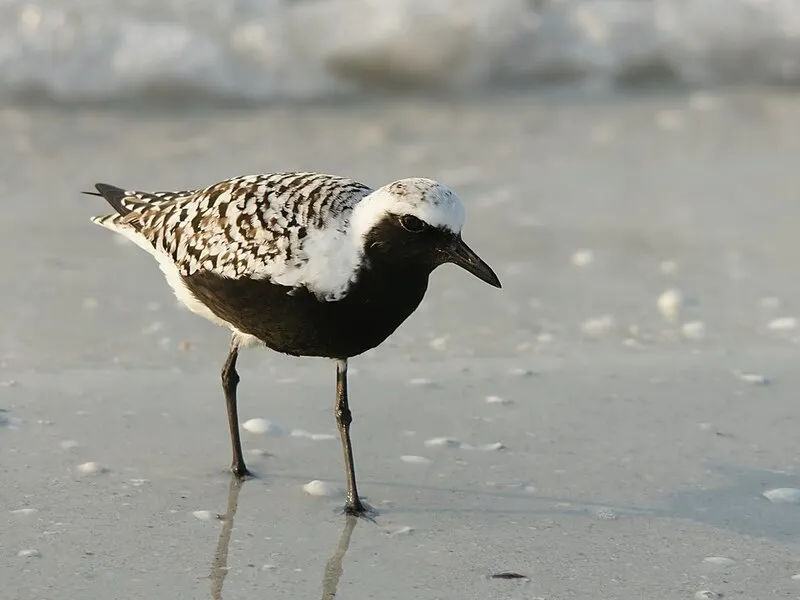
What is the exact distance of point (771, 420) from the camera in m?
4.23

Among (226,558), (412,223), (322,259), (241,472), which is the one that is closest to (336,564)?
(226,558)

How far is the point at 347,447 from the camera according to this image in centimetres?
369

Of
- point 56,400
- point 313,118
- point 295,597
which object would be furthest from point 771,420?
point 313,118

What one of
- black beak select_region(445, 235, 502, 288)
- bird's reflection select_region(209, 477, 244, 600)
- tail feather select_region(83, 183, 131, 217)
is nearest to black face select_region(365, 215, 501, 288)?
black beak select_region(445, 235, 502, 288)

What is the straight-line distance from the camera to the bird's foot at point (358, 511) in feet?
11.7

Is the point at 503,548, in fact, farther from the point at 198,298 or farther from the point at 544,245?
the point at 544,245

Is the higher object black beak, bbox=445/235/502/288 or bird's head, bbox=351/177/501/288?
bird's head, bbox=351/177/501/288

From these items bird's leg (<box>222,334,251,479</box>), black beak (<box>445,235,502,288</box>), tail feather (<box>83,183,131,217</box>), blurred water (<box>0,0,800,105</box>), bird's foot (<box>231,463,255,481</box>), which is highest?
blurred water (<box>0,0,800,105</box>)

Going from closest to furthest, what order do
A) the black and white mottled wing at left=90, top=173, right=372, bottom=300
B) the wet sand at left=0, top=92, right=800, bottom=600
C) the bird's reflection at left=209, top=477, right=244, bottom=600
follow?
1. the bird's reflection at left=209, top=477, right=244, bottom=600
2. the wet sand at left=0, top=92, right=800, bottom=600
3. the black and white mottled wing at left=90, top=173, right=372, bottom=300

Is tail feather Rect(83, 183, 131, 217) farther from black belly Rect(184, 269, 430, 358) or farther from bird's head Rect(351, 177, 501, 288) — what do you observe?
bird's head Rect(351, 177, 501, 288)

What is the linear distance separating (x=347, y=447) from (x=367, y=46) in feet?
20.9

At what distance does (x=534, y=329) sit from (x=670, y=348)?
524 mm

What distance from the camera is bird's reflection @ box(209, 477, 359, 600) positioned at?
10.2 feet

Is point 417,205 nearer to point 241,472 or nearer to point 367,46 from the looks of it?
point 241,472
